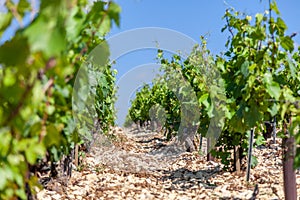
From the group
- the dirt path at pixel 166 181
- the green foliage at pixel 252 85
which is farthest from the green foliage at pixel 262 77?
the dirt path at pixel 166 181

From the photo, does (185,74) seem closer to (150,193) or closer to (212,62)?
(212,62)

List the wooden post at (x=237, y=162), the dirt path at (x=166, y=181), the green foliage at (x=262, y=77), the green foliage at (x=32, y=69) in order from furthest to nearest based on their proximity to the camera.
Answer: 1. the wooden post at (x=237, y=162)
2. the dirt path at (x=166, y=181)
3. the green foliage at (x=262, y=77)
4. the green foliage at (x=32, y=69)

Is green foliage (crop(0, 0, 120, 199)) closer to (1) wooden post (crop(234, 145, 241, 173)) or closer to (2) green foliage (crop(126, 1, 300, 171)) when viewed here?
(2) green foliage (crop(126, 1, 300, 171))

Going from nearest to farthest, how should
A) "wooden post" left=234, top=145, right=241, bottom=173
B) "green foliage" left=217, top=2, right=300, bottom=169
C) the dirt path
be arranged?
"green foliage" left=217, top=2, right=300, bottom=169 < the dirt path < "wooden post" left=234, top=145, right=241, bottom=173

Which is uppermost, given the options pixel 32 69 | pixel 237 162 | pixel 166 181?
pixel 32 69

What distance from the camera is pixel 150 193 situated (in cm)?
504

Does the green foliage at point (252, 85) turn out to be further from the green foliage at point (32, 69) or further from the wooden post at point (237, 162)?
the green foliage at point (32, 69)

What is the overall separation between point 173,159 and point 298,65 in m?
3.39

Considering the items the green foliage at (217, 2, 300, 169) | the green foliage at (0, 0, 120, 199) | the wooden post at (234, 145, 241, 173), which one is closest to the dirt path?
the wooden post at (234, 145, 241, 173)

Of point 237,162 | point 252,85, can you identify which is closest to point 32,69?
point 252,85

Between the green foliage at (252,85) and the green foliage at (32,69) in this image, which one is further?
the green foliage at (252,85)

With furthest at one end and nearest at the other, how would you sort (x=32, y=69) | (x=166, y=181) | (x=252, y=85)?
(x=166, y=181) → (x=252, y=85) → (x=32, y=69)

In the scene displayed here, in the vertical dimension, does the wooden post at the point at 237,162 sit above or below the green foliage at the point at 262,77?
below

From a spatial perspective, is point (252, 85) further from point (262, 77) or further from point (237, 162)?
point (237, 162)
